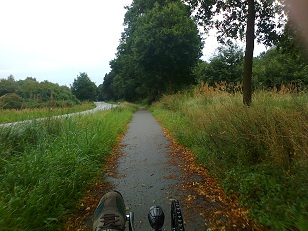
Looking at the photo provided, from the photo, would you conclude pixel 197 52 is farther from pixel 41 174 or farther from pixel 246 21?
pixel 41 174

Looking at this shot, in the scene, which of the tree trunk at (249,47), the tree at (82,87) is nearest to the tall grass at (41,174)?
the tree trunk at (249,47)

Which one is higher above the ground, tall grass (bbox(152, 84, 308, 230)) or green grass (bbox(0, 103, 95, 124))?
green grass (bbox(0, 103, 95, 124))

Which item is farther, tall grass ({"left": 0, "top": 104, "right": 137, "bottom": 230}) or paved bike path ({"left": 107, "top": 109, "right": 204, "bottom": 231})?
paved bike path ({"left": 107, "top": 109, "right": 204, "bottom": 231})

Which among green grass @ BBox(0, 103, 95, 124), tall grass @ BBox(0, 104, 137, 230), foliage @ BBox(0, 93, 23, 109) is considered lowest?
tall grass @ BBox(0, 104, 137, 230)

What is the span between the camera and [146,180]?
13.6 feet

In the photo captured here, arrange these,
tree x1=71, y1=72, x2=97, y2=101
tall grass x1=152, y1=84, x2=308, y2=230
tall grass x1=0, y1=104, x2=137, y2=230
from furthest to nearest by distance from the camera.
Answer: tree x1=71, y1=72, x2=97, y2=101 → tall grass x1=0, y1=104, x2=137, y2=230 → tall grass x1=152, y1=84, x2=308, y2=230

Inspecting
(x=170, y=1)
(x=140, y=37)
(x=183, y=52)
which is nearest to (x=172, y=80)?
(x=183, y=52)

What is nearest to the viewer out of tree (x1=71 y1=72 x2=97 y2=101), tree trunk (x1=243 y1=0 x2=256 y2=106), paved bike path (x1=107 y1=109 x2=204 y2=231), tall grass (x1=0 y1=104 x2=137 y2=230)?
tall grass (x1=0 y1=104 x2=137 y2=230)

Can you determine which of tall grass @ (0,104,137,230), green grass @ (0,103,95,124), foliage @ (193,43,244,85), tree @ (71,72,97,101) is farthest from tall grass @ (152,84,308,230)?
tree @ (71,72,97,101)

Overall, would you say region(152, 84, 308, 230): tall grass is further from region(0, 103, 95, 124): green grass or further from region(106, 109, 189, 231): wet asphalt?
region(0, 103, 95, 124): green grass

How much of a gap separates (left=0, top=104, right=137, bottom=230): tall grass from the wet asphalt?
2.03 feet

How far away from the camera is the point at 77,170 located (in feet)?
12.0

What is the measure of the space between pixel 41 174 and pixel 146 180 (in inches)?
74.1

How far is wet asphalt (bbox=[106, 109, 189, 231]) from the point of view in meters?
3.16
